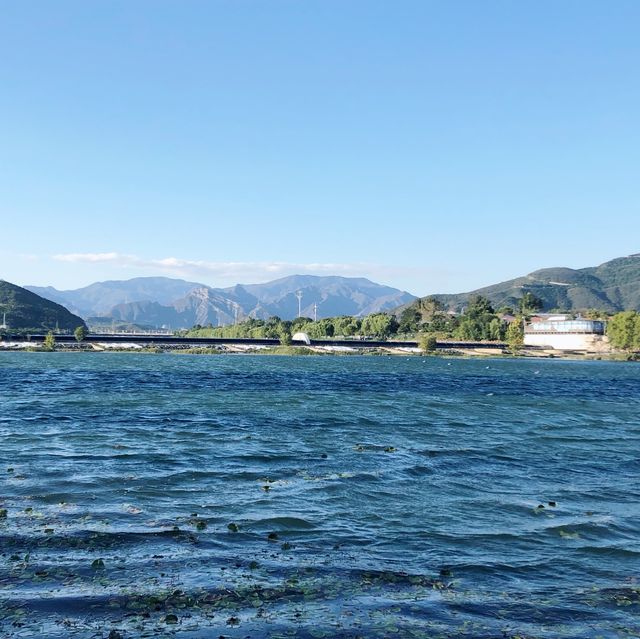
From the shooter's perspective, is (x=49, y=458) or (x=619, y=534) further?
(x=49, y=458)

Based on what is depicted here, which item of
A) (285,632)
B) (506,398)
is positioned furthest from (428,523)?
(506,398)

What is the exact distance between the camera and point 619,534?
68.5 feet

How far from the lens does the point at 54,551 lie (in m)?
17.2

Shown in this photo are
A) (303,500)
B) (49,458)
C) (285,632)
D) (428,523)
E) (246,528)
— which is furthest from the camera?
(49,458)

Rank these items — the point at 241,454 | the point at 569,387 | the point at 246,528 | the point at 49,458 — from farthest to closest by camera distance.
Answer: the point at 569,387 < the point at 241,454 < the point at 49,458 < the point at 246,528

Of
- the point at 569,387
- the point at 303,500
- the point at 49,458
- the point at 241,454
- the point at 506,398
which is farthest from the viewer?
the point at 569,387

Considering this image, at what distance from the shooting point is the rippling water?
1380 centimetres

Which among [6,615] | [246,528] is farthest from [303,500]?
[6,615]

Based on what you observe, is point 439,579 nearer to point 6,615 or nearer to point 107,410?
point 6,615

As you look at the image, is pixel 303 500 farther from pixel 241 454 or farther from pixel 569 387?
pixel 569 387

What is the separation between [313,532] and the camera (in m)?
20.1

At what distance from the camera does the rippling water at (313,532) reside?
13.8 m

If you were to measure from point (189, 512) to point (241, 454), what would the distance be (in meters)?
12.2

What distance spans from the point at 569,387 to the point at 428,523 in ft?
303
